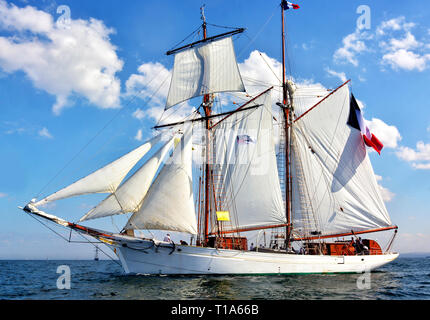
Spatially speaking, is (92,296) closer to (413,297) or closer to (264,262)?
(264,262)

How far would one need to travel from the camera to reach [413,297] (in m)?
21.3

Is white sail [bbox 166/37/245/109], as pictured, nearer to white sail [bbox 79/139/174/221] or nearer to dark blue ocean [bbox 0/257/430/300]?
white sail [bbox 79/139/174/221]

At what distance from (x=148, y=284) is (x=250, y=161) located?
1670 cm

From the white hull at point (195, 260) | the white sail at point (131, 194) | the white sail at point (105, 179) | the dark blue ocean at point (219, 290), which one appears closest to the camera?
the dark blue ocean at point (219, 290)

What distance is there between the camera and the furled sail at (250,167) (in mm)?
33844

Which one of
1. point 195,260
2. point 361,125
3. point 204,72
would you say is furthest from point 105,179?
point 361,125

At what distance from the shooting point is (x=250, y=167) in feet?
115

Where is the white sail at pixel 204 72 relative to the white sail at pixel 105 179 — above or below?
above

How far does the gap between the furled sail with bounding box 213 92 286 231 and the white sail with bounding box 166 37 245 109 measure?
379 centimetres

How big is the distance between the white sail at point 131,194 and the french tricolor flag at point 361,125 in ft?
71.8

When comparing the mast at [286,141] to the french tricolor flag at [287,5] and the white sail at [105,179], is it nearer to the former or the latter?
the french tricolor flag at [287,5]

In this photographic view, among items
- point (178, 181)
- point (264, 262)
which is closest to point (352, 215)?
point (264, 262)

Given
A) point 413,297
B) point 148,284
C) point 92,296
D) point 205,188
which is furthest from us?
point 205,188

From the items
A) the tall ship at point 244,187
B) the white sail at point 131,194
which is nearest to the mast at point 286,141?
the tall ship at point 244,187
